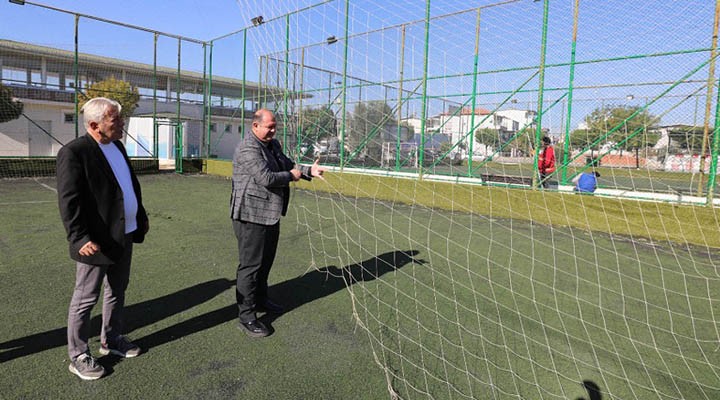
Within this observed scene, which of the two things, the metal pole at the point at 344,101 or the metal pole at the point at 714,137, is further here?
the metal pole at the point at 344,101

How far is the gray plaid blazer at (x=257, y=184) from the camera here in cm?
283

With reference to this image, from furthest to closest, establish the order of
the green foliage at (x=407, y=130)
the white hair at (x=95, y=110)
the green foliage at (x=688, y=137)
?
Result: the green foliage at (x=407, y=130) < the green foliage at (x=688, y=137) < the white hair at (x=95, y=110)

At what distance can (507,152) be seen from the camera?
33.5ft

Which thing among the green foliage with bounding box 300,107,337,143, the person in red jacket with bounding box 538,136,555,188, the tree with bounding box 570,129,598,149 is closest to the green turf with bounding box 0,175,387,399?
the person in red jacket with bounding box 538,136,555,188

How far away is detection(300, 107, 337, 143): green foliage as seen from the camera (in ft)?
39.3

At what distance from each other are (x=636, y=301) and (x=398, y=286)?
2.15 metres

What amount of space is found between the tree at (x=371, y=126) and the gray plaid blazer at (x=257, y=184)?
8854 mm

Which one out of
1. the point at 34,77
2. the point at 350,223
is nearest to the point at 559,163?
the point at 350,223

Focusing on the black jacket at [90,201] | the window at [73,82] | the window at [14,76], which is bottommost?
the black jacket at [90,201]

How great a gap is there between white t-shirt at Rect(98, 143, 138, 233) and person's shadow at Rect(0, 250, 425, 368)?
0.84m

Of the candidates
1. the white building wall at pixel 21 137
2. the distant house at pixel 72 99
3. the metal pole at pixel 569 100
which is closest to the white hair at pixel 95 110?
the metal pole at pixel 569 100

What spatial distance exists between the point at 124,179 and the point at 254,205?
0.79 meters

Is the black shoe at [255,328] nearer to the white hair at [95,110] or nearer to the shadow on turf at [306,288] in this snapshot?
the shadow on turf at [306,288]

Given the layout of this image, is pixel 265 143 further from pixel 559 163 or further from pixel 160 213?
pixel 559 163
